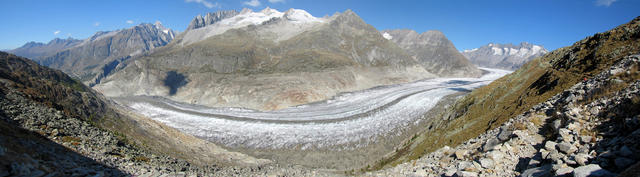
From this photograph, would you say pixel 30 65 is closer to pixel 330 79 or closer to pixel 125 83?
pixel 125 83

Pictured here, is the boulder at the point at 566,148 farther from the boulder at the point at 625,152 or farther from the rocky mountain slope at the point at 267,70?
the rocky mountain slope at the point at 267,70

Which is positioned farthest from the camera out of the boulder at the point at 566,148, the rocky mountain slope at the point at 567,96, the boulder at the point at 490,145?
the boulder at the point at 490,145

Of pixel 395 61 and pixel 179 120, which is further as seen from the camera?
pixel 395 61

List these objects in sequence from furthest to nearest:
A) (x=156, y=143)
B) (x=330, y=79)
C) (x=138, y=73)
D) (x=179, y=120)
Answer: (x=138, y=73), (x=330, y=79), (x=179, y=120), (x=156, y=143)

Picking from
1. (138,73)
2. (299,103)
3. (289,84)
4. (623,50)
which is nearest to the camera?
(623,50)

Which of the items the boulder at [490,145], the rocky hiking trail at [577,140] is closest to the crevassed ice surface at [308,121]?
the boulder at [490,145]

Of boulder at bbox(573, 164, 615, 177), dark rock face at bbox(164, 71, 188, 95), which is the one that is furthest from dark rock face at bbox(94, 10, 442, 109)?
boulder at bbox(573, 164, 615, 177)

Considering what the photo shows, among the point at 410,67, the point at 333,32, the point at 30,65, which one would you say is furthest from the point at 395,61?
the point at 30,65
